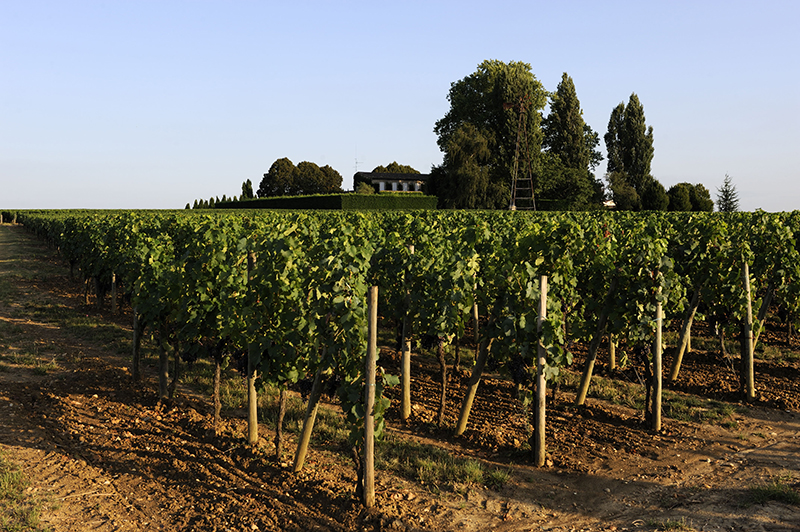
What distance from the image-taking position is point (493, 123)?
5216 centimetres

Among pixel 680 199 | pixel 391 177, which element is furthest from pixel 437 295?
pixel 391 177

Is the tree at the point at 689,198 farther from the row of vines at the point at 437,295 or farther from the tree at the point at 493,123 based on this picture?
the row of vines at the point at 437,295

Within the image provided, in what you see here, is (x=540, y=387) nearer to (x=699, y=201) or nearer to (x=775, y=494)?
(x=775, y=494)

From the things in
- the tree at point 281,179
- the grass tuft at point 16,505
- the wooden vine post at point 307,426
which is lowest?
the grass tuft at point 16,505

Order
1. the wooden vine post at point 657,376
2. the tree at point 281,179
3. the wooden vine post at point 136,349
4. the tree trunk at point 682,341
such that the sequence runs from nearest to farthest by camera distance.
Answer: the wooden vine post at point 657,376 → the wooden vine post at point 136,349 → the tree trunk at point 682,341 → the tree at point 281,179

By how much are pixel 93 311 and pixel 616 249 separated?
1272 cm

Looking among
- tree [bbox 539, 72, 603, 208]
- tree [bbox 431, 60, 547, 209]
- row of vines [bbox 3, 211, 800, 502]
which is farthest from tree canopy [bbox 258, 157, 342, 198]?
row of vines [bbox 3, 211, 800, 502]

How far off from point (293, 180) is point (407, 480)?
79.4 m

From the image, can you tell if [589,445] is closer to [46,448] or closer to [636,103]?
[46,448]

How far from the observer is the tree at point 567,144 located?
5081cm

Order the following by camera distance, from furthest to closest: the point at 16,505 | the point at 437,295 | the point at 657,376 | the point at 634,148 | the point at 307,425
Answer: the point at 634,148
the point at 437,295
the point at 657,376
the point at 307,425
the point at 16,505

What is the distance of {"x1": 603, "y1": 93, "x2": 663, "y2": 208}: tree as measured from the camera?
197 feet

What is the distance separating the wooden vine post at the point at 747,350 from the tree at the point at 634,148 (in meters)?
54.7

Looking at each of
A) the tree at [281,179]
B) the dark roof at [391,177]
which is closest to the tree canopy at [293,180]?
the tree at [281,179]
